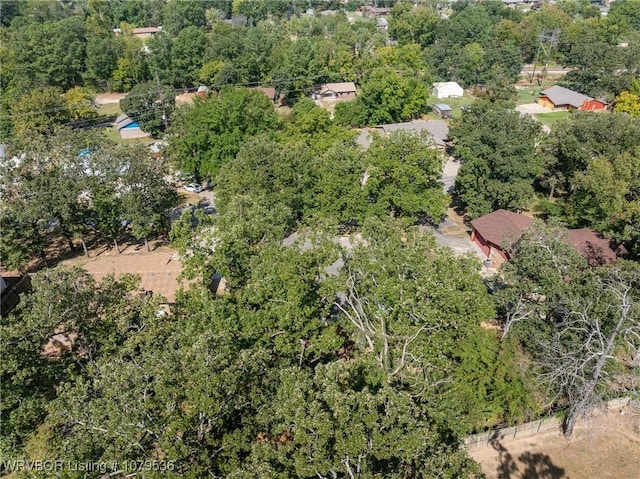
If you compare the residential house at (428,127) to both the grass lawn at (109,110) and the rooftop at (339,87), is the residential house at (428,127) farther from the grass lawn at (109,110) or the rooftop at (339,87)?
the grass lawn at (109,110)

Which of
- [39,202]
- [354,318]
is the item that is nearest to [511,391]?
[354,318]

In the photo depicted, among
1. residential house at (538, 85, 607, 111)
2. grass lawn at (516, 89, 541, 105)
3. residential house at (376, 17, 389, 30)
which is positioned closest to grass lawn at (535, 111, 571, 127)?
residential house at (538, 85, 607, 111)

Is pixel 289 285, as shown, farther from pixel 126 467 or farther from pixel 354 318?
pixel 126 467

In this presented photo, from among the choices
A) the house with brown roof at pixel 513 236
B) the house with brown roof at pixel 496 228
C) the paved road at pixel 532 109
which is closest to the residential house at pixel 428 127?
the paved road at pixel 532 109

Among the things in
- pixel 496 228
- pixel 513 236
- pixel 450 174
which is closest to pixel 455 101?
pixel 450 174

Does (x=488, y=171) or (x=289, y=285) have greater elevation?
(x=289, y=285)

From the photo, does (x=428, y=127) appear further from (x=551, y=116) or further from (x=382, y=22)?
(x=382, y=22)
